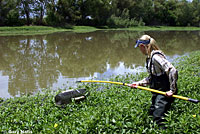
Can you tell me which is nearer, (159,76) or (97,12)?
(159,76)

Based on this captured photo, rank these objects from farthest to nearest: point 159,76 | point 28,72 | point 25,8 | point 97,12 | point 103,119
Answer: point 97,12
point 25,8
point 28,72
point 103,119
point 159,76

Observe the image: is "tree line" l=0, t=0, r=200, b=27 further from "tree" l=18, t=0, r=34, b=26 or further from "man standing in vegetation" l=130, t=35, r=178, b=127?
"man standing in vegetation" l=130, t=35, r=178, b=127

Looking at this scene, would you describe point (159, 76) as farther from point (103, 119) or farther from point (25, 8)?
point (25, 8)

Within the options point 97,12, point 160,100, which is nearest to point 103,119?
point 160,100

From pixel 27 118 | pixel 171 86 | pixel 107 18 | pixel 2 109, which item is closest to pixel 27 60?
pixel 2 109

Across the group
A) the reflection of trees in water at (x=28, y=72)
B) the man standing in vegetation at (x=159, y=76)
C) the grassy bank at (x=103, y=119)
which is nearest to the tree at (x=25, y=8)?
the reflection of trees in water at (x=28, y=72)

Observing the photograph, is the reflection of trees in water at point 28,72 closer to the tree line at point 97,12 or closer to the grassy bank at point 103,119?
the grassy bank at point 103,119

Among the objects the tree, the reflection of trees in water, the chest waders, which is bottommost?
the reflection of trees in water

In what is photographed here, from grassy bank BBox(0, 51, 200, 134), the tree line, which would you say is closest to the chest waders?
grassy bank BBox(0, 51, 200, 134)

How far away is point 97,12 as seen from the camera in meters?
48.4

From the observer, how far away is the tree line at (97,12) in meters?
40.4

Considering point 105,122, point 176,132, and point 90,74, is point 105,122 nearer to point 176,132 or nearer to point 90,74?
point 176,132

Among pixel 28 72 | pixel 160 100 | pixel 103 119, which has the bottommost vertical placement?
pixel 28 72

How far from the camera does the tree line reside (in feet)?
133
